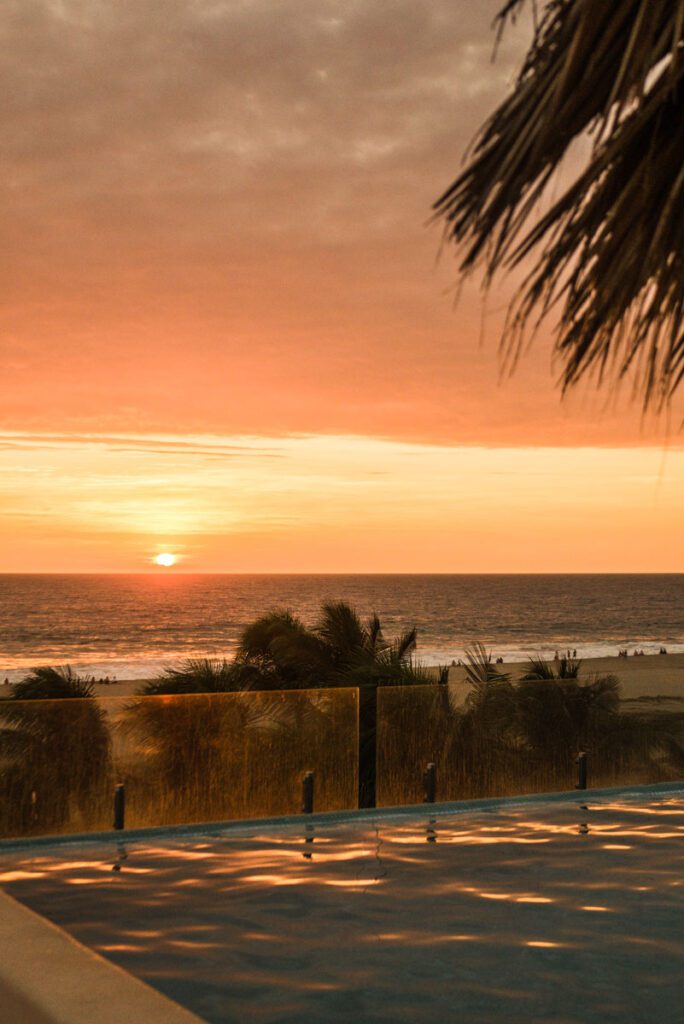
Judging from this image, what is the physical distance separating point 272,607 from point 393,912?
104931mm

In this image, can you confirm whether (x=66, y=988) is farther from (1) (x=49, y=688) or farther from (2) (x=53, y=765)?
(1) (x=49, y=688)

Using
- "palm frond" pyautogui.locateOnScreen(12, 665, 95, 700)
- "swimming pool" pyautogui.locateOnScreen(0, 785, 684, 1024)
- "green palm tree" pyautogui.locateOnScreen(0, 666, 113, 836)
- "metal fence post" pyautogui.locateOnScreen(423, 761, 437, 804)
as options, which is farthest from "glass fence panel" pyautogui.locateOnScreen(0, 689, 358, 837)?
"palm frond" pyautogui.locateOnScreen(12, 665, 95, 700)

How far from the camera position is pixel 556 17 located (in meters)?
3.16

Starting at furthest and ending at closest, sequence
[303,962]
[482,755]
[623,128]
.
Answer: [482,755] < [303,962] < [623,128]

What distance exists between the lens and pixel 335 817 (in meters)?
11.7

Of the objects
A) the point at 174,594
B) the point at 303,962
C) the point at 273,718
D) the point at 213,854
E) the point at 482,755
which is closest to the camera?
the point at 303,962

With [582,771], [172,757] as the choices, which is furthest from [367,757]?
[582,771]

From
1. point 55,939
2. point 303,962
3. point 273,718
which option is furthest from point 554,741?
point 55,939

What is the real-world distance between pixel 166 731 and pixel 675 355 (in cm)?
910

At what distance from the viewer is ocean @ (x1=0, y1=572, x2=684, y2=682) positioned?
77438 millimetres

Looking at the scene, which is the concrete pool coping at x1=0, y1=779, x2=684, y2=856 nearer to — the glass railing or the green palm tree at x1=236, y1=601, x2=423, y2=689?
the glass railing

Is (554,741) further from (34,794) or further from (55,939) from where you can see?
(55,939)

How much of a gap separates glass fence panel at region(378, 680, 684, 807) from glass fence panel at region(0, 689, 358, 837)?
0.52m

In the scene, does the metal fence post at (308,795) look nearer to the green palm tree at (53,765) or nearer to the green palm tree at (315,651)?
the green palm tree at (53,765)
